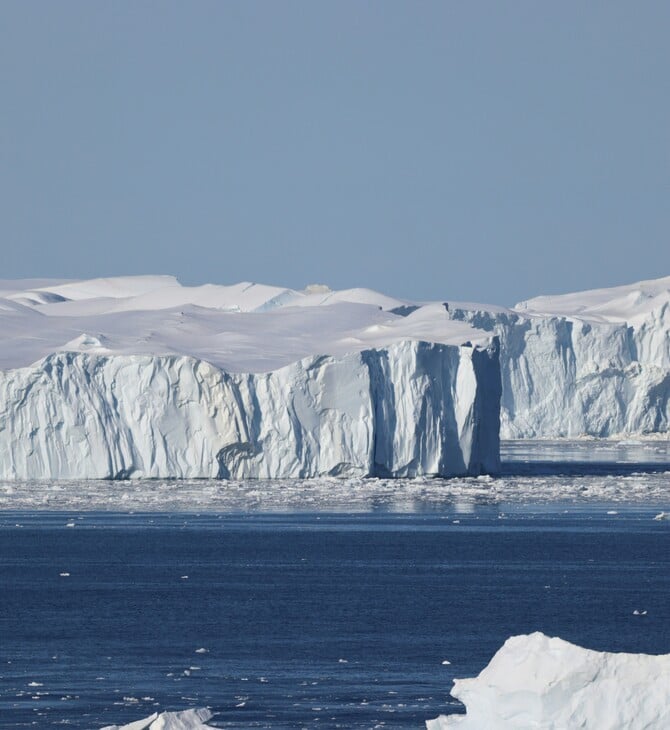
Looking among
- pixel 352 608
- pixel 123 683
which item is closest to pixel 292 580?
pixel 352 608

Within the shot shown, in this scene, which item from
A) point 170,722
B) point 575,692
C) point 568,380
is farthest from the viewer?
point 568,380

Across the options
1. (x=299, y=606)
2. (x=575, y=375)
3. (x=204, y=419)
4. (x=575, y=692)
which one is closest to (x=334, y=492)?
Answer: (x=204, y=419)

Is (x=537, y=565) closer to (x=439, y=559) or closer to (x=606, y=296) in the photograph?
(x=439, y=559)

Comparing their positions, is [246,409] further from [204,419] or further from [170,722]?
[170,722]

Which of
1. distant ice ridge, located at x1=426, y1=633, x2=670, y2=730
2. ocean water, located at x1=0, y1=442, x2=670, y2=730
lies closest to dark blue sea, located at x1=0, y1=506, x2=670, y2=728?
ocean water, located at x1=0, y1=442, x2=670, y2=730

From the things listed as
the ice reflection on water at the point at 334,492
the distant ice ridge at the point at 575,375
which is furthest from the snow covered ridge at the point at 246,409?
the distant ice ridge at the point at 575,375

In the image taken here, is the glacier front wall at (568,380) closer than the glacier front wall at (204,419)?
No

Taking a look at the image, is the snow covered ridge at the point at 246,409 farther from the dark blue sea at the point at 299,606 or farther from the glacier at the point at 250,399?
the dark blue sea at the point at 299,606
